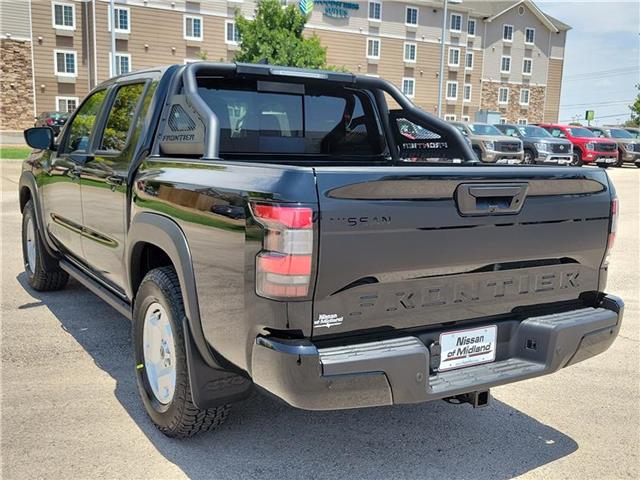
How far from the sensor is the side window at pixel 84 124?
4.86 metres

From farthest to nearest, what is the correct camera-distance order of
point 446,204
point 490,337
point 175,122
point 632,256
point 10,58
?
point 10,58 < point 632,256 < point 175,122 < point 490,337 < point 446,204

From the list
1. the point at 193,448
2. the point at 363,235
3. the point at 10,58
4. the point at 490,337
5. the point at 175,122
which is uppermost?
the point at 10,58

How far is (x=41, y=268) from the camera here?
593 cm

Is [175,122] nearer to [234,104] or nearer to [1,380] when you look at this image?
[234,104]

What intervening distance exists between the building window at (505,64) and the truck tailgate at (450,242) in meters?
57.6

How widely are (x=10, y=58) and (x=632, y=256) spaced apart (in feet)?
129

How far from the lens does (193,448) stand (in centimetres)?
331

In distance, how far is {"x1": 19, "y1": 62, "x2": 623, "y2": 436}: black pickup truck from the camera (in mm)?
2510

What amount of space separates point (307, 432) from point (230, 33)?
43.3 metres

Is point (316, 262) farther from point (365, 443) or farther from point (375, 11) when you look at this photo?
point (375, 11)

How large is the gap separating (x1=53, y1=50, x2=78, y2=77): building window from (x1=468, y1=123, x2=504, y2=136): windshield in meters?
27.4

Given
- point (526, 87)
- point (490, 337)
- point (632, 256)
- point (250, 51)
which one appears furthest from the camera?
point (526, 87)

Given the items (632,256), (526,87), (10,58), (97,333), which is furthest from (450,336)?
(526,87)

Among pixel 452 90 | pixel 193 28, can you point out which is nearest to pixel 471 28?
pixel 452 90
